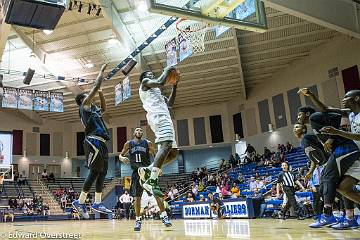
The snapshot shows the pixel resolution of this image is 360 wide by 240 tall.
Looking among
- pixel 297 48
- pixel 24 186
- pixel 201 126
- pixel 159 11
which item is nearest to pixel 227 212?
pixel 159 11

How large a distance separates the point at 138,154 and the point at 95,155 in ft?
4.87

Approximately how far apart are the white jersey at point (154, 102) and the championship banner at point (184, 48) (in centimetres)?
856

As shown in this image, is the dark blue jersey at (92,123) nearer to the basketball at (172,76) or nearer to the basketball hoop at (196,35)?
the basketball at (172,76)

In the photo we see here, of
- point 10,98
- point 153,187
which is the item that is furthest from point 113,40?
point 153,187


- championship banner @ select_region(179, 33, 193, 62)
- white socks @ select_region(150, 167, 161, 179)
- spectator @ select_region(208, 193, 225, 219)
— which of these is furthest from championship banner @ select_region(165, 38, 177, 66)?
white socks @ select_region(150, 167, 161, 179)

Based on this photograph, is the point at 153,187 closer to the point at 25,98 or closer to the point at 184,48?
the point at 184,48

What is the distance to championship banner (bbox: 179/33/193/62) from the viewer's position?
1321cm

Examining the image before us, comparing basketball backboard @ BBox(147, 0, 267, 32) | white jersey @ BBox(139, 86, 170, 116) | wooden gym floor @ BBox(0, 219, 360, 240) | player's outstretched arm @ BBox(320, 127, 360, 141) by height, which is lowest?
wooden gym floor @ BBox(0, 219, 360, 240)

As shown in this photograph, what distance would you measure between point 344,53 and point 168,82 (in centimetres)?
1750

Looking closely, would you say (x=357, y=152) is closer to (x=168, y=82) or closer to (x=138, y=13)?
(x=168, y=82)

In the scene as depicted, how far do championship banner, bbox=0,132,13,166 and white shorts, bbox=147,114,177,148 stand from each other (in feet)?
53.0

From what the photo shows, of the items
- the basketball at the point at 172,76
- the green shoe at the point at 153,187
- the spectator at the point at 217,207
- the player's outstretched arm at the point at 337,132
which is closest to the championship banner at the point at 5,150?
the spectator at the point at 217,207

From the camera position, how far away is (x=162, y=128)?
14.7 feet

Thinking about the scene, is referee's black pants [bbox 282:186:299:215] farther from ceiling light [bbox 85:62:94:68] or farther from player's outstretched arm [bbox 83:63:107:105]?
ceiling light [bbox 85:62:94:68]
